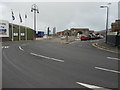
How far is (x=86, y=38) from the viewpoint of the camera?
3659 centimetres

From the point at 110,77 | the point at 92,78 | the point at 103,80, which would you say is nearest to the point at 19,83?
the point at 92,78

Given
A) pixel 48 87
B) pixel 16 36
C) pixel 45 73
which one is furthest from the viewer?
pixel 16 36

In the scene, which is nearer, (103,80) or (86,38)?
(103,80)

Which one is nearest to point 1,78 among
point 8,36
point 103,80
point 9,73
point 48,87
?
point 9,73

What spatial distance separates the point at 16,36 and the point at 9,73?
36.2 metres

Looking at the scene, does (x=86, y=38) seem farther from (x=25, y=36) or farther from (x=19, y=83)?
(x=19, y=83)

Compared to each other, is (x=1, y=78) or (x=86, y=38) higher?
(x=86, y=38)

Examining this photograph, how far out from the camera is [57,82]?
14.1 ft

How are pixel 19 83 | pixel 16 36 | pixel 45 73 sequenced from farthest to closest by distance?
pixel 16 36 < pixel 45 73 < pixel 19 83

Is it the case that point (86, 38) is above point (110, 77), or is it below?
above

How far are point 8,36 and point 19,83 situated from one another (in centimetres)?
3425

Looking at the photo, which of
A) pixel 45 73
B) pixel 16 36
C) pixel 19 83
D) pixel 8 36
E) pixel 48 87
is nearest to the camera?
pixel 48 87

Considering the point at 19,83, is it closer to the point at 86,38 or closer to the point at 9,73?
the point at 9,73

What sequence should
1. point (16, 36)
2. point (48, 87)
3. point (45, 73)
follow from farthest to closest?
point (16, 36) → point (45, 73) → point (48, 87)
